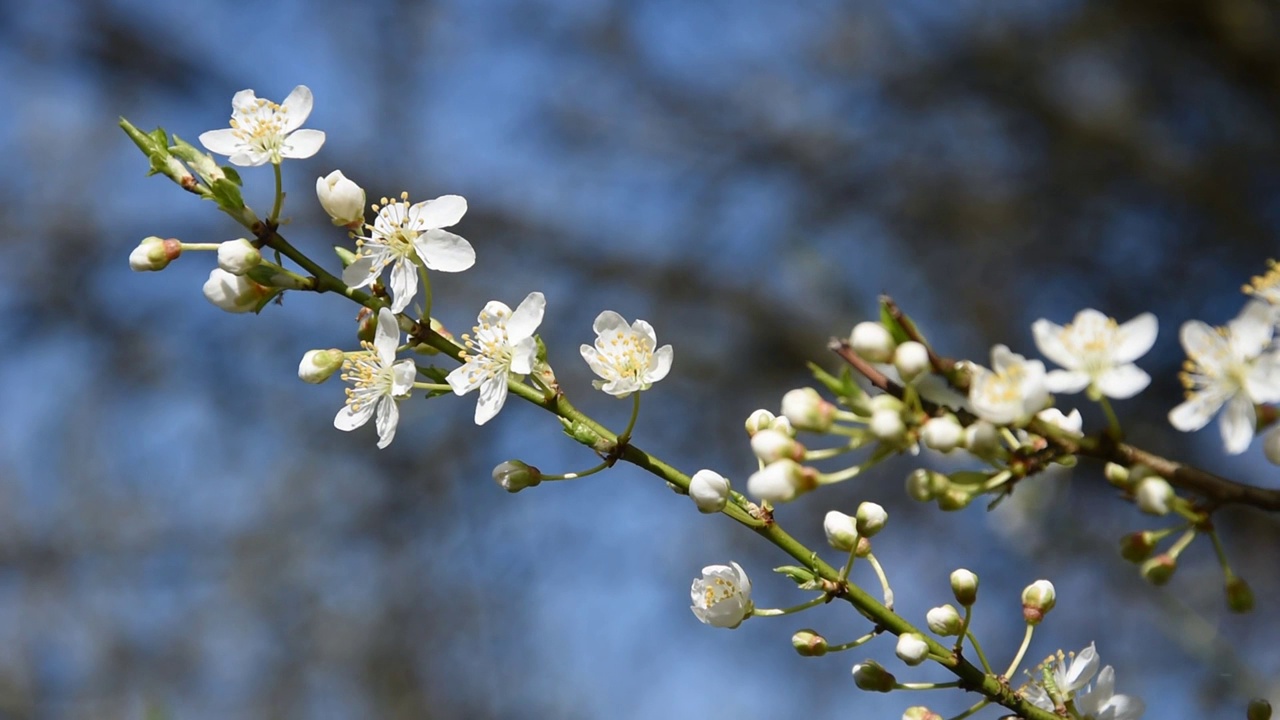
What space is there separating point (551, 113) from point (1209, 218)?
11.0 feet

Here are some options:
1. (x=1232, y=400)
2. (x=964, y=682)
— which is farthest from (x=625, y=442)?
(x=1232, y=400)

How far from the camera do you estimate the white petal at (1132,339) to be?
0.79 meters

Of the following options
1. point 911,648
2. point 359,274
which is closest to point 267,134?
point 359,274

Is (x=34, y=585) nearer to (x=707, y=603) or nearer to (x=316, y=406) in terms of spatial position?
(x=316, y=406)

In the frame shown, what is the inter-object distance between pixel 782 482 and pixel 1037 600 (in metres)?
0.45

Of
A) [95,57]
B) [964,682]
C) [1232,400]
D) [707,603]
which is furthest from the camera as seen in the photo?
[95,57]

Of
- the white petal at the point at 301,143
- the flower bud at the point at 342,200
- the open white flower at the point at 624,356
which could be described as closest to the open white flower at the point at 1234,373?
the open white flower at the point at 624,356

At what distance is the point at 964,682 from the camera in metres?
0.88

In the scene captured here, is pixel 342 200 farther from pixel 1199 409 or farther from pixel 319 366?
pixel 1199 409

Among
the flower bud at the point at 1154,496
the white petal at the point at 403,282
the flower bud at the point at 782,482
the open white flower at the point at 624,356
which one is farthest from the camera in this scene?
the open white flower at the point at 624,356

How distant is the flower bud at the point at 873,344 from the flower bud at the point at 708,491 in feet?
0.65

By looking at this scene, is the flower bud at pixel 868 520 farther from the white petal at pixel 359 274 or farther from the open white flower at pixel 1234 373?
the white petal at pixel 359 274

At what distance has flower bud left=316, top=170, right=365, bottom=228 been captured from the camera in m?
1.01

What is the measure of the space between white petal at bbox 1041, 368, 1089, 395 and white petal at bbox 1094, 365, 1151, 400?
1 cm
